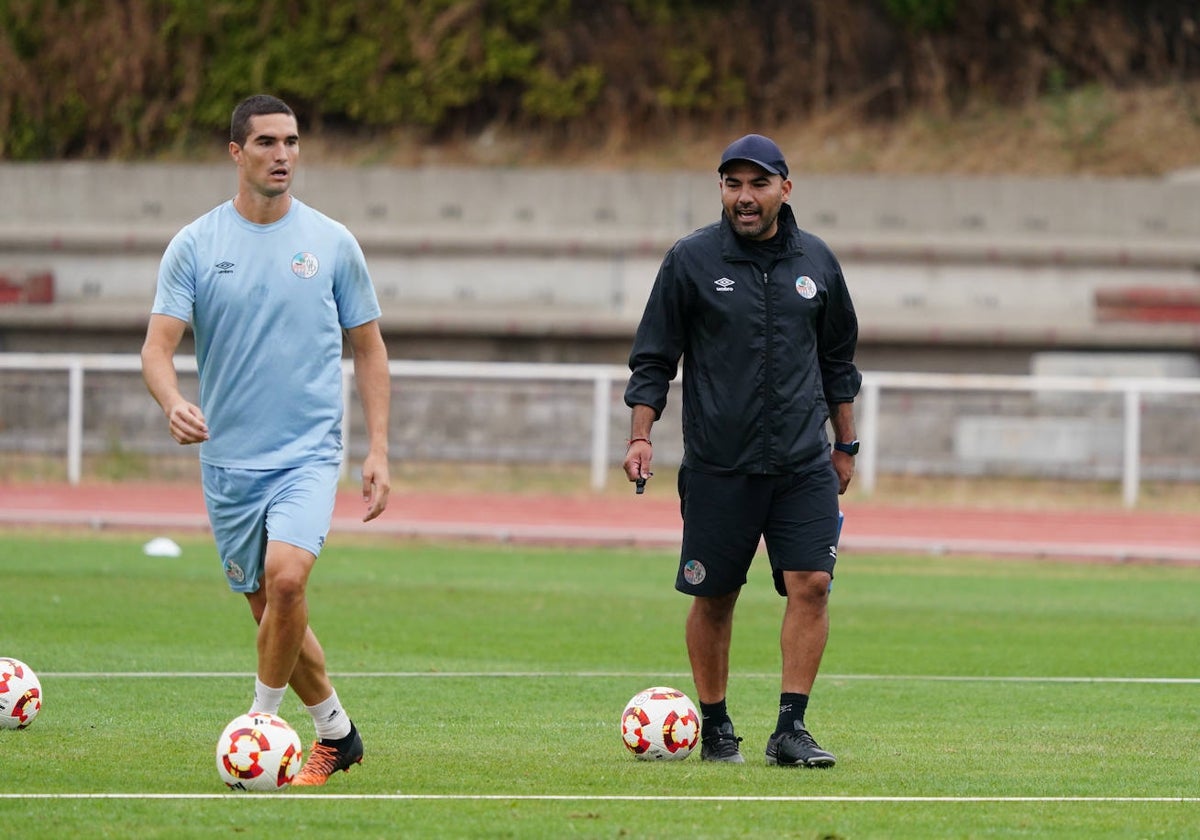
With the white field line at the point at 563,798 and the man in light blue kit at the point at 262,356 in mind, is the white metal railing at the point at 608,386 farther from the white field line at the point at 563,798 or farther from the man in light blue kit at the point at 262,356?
the white field line at the point at 563,798

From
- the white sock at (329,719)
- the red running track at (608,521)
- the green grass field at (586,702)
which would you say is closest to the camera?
the green grass field at (586,702)

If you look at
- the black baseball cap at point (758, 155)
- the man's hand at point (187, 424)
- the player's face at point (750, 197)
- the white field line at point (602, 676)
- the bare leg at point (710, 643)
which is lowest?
the white field line at point (602, 676)

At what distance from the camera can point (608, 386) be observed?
83.7 ft

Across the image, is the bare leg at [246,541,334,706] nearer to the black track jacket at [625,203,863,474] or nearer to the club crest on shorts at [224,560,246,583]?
the club crest on shorts at [224,560,246,583]

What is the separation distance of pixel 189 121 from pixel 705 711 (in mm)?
29835

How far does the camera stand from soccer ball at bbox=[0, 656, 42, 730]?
837 centimetres

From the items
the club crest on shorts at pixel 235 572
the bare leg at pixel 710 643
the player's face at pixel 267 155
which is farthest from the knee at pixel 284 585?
the bare leg at pixel 710 643

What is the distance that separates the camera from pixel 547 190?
30.6 metres

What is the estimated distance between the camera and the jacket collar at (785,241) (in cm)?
782

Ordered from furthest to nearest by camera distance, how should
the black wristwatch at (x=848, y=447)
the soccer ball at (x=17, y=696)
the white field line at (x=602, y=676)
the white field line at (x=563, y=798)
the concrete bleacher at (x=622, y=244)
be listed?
the concrete bleacher at (x=622, y=244) < the white field line at (x=602, y=676) < the soccer ball at (x=17, y=696) < the black wristwatch at (x=848, y=447) < the white field line at (x=563, y=798)

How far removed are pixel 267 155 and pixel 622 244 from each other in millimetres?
22725

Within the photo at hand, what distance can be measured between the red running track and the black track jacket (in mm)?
12440

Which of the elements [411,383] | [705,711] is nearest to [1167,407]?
[411,383]

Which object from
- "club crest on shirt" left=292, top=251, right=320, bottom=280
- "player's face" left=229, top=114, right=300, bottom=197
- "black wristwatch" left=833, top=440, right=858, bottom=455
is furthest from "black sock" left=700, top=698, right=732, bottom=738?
"player's face" left=229, top=114, right=300, bottom=197
